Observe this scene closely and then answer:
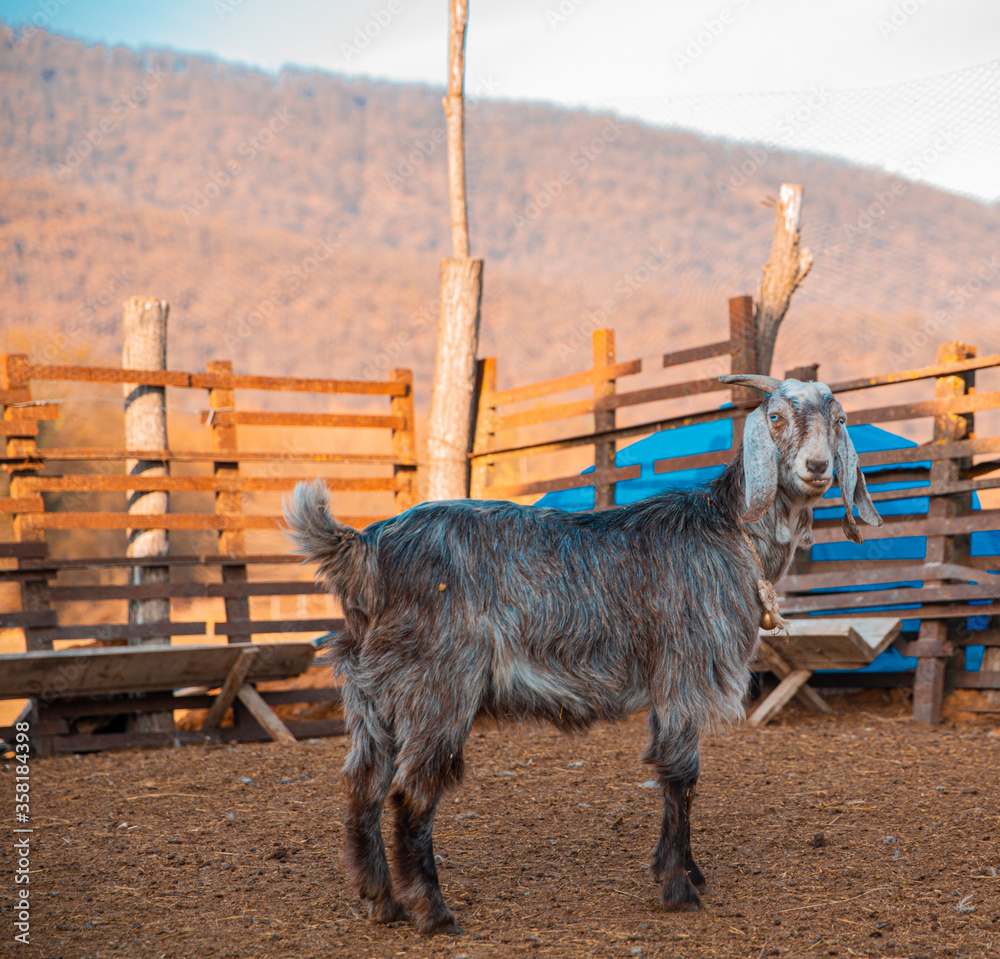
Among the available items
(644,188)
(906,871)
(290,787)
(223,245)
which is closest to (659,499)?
(906,871)

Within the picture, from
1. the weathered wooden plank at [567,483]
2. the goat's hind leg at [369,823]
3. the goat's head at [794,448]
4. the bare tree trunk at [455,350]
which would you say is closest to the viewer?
the goat's hind leg at [369,823]

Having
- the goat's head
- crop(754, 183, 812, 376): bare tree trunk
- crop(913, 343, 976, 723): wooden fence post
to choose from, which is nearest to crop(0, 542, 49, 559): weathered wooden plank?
the goat's head

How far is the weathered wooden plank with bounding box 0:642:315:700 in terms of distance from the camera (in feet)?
21.1

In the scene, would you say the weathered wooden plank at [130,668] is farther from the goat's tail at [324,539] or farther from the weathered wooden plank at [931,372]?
the weathered wooden plank at [931,372]

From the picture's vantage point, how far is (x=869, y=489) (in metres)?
7.19

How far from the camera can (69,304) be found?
5778 cm

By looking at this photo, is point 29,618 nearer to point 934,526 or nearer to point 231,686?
point 231,686

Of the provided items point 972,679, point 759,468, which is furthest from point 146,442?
point 972,679

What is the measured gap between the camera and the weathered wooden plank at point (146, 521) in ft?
23.5

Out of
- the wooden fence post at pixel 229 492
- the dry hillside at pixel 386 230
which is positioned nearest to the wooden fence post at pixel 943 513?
the wooden fence post at pixel 229 492

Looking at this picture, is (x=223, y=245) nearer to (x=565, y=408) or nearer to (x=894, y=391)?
(x=894, y=391)

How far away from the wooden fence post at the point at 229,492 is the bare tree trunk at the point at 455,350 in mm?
1654

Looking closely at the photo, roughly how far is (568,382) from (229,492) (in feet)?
9.38

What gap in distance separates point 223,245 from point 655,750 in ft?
231
